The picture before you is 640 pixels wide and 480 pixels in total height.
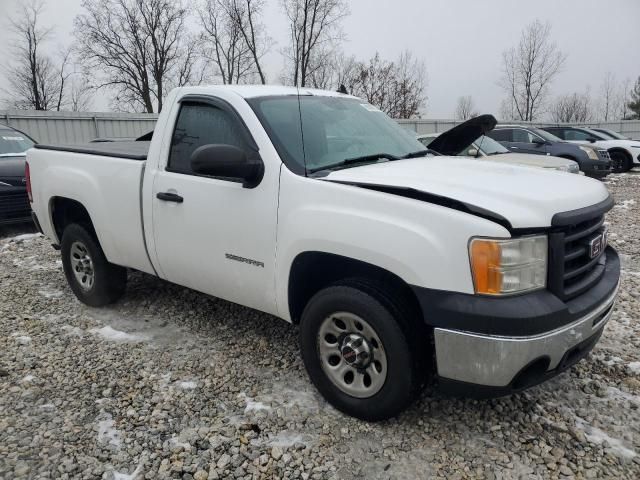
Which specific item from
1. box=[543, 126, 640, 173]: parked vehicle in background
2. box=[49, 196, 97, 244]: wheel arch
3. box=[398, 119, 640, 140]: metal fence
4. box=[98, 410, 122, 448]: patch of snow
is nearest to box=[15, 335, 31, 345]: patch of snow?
box=[49, 196, 97, 244]: wheel arch

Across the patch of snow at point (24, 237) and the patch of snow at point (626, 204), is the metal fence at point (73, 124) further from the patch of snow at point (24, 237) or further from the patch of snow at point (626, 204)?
the patch of snow at point (626, 204)

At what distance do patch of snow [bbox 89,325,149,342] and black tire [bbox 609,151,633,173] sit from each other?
16.8m

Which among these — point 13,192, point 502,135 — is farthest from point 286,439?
point 502,135

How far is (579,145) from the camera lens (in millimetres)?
13711

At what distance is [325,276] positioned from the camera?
306cm

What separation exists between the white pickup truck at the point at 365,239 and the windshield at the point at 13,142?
5574 mm

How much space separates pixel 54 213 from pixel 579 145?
13163 millimetres

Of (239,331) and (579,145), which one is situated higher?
(579,145)

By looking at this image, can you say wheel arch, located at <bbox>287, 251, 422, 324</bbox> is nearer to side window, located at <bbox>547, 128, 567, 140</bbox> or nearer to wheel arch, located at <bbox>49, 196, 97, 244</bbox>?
wheel arch, located at <bbox>49, 196, 97, 244</bbox>

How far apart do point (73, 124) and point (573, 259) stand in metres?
15.2

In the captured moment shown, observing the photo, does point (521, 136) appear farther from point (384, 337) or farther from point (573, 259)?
point (384, 337)

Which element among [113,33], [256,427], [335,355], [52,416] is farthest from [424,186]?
[113,33]

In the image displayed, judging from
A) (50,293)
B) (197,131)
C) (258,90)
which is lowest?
(50,293)

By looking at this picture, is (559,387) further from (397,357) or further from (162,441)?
(162,441)
